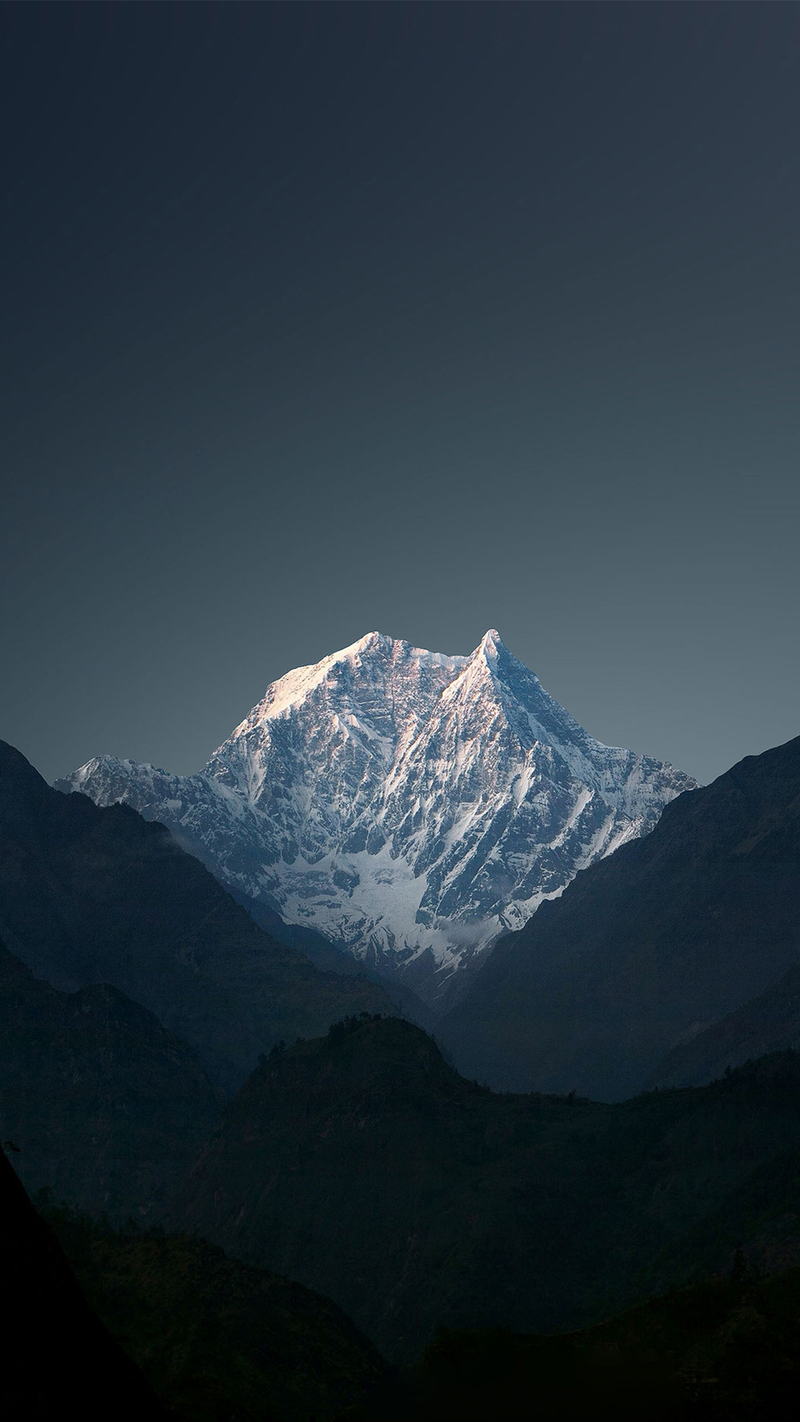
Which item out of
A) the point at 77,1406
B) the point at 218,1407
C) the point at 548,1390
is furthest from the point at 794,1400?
the point at 218,1407

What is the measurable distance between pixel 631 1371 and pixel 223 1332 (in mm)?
80805

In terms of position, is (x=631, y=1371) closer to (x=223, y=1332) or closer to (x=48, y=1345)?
(x=48, y=1345)

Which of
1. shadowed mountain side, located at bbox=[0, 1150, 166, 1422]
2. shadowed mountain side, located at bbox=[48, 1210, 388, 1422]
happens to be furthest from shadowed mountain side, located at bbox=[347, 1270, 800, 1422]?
shadowed mountain side, located at bbox=[0, 1150, 166, 1422]

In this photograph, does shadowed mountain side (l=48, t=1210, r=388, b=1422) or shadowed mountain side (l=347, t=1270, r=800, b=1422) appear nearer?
shadowed mountain side (l=347, t=1270, r=800, b=1422)

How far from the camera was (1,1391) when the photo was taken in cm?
4144

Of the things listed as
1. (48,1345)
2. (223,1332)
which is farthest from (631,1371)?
(223,1332)

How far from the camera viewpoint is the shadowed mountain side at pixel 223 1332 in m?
144

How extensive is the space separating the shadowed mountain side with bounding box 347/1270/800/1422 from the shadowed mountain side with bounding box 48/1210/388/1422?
39448 mm

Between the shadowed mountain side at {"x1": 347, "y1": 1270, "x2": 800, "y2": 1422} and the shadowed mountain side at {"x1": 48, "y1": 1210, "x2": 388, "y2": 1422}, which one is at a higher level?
the shadowed mountain side at {"x1": 347, "y1": 1270, "x2": 800, "y2": 1422}

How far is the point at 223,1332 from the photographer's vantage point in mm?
160000

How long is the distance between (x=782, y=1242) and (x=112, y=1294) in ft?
298

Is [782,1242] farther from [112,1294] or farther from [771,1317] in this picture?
[112,1294]

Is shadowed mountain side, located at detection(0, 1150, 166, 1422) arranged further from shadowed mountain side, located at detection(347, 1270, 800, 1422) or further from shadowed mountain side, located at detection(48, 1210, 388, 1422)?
shadowed mountain side, located at detection(48, 1210, 388, 1422)

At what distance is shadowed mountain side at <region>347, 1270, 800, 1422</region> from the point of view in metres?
82.6
